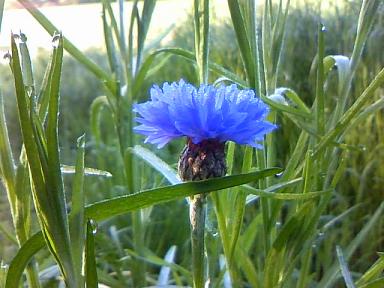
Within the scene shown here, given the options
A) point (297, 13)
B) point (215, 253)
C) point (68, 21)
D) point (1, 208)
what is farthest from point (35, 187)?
point (68, 21)

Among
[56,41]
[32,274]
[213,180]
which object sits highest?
[56,41]

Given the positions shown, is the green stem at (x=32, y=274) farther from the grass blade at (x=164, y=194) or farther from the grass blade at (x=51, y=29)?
the grass blade at (x=51, y=29)

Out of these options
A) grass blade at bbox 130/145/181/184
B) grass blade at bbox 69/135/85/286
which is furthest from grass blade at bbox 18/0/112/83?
grass blade at bbox 69/135/85/286

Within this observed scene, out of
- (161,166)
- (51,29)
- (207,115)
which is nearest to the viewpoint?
(207,115)

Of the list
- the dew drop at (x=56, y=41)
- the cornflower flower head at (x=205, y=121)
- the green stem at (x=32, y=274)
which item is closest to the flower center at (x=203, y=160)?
the cornflower flower head at (x=205, y=121)

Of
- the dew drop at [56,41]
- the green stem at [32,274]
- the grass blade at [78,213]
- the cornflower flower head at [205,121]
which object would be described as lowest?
the green stem at [32,274]

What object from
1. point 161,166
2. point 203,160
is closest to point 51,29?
point 161,166

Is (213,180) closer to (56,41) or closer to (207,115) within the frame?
(207,115)

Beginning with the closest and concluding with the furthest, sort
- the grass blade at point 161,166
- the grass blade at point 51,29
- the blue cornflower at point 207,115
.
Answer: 1. the blue cornflower at point 207,115
2. the grass blade at point 161,166
3. the grass blade at point 51,29
